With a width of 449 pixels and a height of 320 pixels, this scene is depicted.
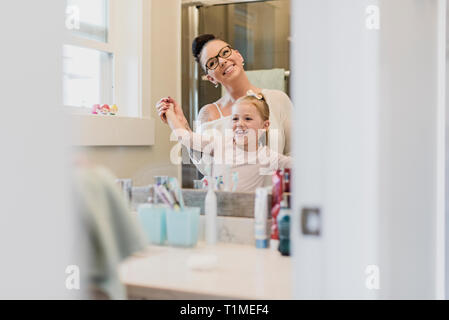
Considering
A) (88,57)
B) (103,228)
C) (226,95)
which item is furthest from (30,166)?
(226,95)

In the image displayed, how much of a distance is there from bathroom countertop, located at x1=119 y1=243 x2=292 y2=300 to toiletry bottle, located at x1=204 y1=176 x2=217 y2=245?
11 centimetres

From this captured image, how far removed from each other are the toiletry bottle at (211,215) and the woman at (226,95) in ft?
0.42

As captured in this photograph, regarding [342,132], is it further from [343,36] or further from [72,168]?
[72,168]

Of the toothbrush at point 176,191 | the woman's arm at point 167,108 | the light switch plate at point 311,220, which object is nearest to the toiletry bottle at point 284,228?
the toothbrush at point 176,191

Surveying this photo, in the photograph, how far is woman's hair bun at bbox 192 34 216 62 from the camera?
1.78 meters

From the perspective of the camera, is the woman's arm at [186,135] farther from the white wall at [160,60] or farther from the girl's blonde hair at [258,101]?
the girl's blonde hair at [258,101]

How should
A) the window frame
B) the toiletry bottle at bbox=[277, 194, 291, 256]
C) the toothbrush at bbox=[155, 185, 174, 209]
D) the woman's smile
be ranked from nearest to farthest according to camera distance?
the toiletry bottle at bbox=[277, 194, 291, 256] < the toothbrush at bbox=[155, 185, 174, 209] < the window frame < the woman's smile

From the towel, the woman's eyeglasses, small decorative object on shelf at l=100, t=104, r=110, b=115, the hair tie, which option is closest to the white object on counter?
the towel

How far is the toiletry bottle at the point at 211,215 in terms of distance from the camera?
1459mm

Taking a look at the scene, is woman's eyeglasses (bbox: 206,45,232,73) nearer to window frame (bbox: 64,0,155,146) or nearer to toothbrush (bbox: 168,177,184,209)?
window frame (bbox: 64,0,155,146)

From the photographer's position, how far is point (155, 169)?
65.8 inches

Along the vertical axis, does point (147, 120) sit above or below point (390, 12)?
below
